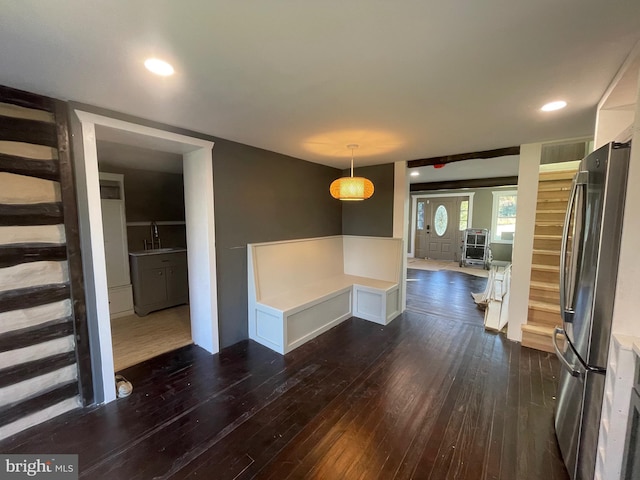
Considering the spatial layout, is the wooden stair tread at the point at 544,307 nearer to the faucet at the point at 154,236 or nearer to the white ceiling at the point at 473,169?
the white ceiling at the point at 473,169

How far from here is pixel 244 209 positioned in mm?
3088

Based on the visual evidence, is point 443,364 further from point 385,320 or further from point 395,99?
point 395,99

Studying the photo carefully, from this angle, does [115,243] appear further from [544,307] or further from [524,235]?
[544,307]

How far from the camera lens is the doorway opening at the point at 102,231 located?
1990 millimetres

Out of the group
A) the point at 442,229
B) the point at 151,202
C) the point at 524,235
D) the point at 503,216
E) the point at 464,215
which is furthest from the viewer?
the point at 442,229

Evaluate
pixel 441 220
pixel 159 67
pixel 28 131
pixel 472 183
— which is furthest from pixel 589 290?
pixel 441 220

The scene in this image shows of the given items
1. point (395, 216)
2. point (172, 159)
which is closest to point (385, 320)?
point (395, 216)

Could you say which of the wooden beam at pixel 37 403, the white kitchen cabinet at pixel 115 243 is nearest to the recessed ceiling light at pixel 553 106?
the wooden beam at pixel 37 403

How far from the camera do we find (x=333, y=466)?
62.4 inches

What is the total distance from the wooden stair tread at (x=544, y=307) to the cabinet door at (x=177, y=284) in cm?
484

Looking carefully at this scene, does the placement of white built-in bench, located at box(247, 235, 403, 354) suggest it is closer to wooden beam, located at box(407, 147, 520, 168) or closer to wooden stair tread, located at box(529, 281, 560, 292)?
wooden beam, located at box(407, 147, 520, 168)

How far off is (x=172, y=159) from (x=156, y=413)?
3.02 m

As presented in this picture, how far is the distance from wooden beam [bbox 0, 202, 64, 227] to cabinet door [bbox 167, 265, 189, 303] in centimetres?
239

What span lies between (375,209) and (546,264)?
2314 mm
